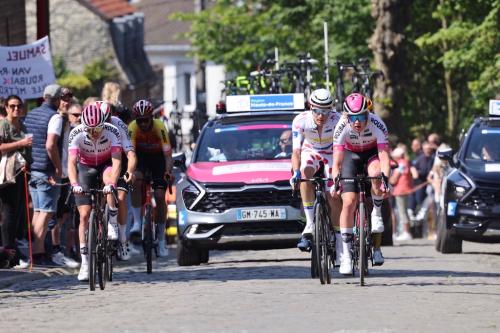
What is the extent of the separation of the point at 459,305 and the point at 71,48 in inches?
2167

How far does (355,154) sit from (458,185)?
21.0ft

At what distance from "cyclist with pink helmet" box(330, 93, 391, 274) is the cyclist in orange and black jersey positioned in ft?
10.8

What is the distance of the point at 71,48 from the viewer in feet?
224

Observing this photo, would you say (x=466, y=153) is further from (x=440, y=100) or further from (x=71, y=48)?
(x=71, y=48)

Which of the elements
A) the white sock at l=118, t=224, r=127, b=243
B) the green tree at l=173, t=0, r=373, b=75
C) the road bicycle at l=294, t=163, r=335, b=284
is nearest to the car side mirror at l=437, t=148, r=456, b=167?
the road bicycle at l=294, t=163, r=335, b=284

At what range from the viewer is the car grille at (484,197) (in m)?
22.3

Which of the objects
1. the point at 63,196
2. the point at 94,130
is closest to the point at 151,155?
the point at 63,196

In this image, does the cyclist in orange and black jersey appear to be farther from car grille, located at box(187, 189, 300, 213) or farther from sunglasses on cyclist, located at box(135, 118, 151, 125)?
car grille, located at box(187, 189, 300, 213)

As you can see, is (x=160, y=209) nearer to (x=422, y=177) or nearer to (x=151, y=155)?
(x=151, y=155)

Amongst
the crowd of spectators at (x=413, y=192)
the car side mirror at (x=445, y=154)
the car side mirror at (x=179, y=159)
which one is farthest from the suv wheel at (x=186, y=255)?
the crowd of spectators at (x=413, y=192)

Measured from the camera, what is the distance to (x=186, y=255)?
20594mm

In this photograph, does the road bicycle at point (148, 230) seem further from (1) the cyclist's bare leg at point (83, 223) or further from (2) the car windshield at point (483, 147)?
(2) the car windshield at point (483, 147)

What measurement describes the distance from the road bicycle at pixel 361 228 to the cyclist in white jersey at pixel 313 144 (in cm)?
45

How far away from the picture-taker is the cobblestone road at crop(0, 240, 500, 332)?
12.5 m
